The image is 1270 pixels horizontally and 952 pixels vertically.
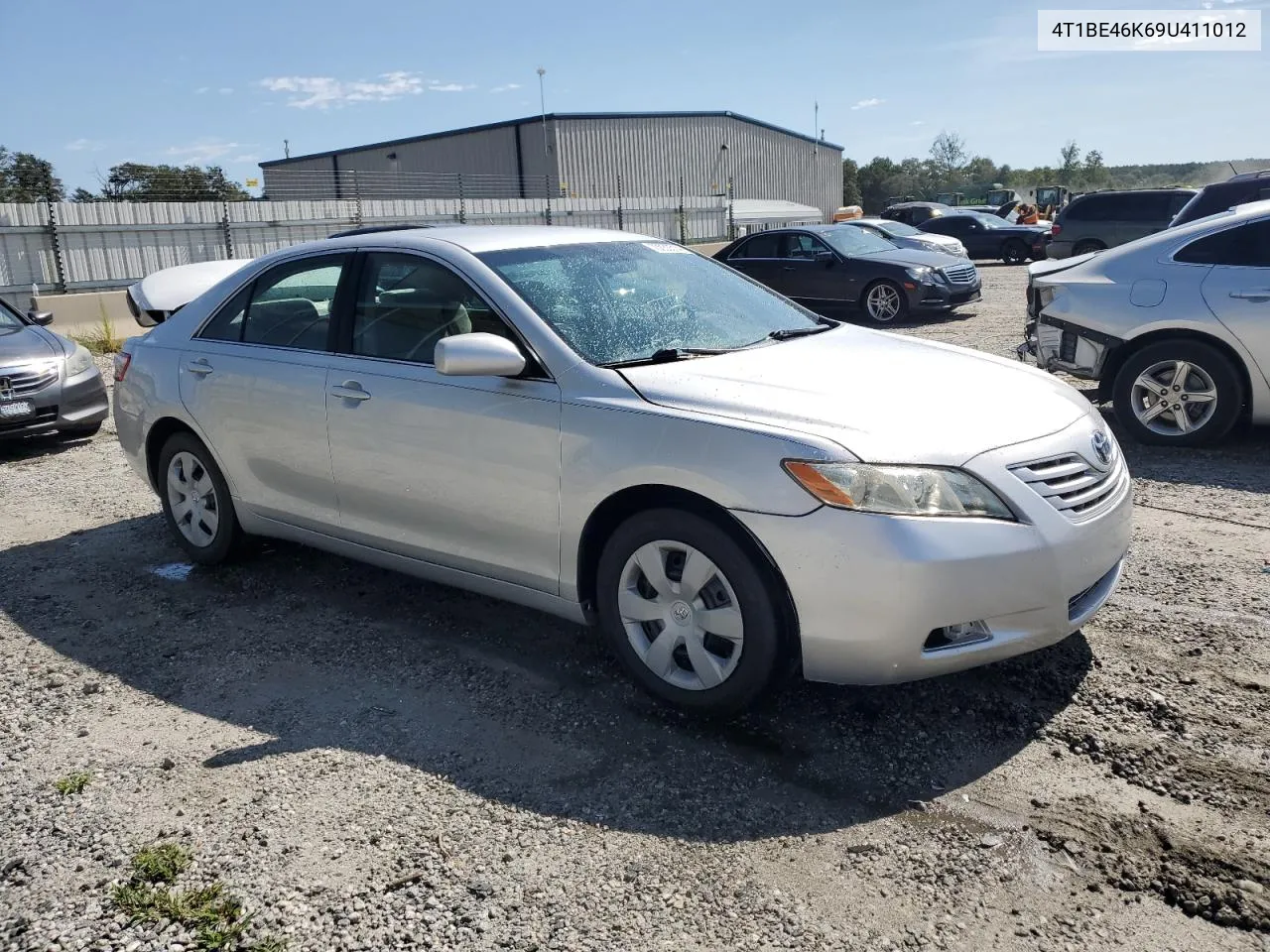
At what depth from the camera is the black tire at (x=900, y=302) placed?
597 inches

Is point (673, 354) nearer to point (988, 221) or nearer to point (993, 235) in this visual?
point (993, 235)

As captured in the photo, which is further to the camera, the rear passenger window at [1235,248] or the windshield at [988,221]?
the windshield at [988,221]

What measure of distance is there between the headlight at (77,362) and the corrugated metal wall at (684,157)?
1423 inches

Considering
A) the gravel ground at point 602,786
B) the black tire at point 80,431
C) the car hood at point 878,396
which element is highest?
the car hood at point 878,396

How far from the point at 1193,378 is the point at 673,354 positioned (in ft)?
15.4

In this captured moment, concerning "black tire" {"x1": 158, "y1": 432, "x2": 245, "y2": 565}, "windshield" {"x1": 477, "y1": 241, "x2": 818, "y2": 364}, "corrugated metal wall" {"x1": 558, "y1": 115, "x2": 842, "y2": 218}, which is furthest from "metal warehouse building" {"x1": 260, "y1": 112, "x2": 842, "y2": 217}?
"windshield" {"x1": 477, "y1": 241, "x2": 818, "y2": 364}

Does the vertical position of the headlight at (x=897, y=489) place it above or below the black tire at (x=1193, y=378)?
above

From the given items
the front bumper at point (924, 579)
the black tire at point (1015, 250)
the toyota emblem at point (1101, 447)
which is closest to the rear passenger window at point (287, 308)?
the front bumper at point (924, 579)

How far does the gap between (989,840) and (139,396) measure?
4.64m

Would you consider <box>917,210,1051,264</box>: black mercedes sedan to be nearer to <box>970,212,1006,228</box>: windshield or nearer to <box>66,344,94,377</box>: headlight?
<box>970,212,1006,228</box>: windshield

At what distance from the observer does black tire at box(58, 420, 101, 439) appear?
8.93m

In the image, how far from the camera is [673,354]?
391 centimetres

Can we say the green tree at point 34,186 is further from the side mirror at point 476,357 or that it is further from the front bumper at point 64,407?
the side mirror at point 476,357

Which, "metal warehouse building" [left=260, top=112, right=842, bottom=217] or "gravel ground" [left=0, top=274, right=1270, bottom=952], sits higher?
"metal warehouse building" [left=260, top=112, right=842, bottom=217]
